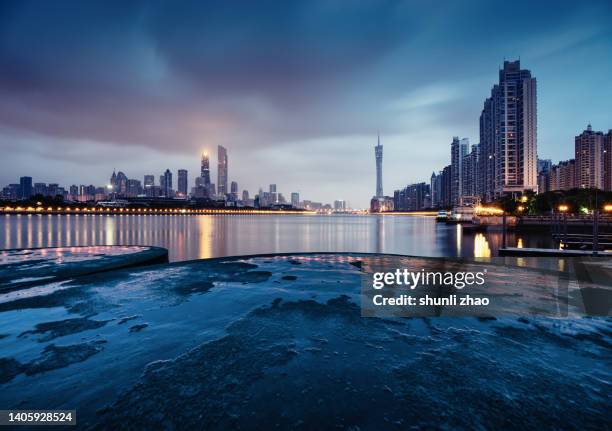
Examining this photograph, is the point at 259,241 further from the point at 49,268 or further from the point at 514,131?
the point at 514,131

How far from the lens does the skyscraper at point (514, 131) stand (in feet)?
529

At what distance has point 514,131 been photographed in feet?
545

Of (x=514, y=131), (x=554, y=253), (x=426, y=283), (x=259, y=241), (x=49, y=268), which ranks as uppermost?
(x=514, y=131)

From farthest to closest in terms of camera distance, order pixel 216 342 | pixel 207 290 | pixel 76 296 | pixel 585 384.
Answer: pixel 207 290 → pixel 76 296 → pixel 216 342 → pixel 585 384

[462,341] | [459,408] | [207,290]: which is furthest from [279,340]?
[207,290]

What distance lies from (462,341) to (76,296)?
37.3 feet

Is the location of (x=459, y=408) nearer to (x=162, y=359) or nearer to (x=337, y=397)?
(x=337, y=397)

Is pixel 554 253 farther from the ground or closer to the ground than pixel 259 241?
farther from the ground

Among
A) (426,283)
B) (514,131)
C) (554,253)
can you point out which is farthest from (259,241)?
(514,131)

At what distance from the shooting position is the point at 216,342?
6.28 meters

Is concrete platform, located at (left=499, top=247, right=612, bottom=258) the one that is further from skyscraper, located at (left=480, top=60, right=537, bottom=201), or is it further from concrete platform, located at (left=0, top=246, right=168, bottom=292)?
skyscraper, located at (left=480, top=60, right=537, bottom=201)

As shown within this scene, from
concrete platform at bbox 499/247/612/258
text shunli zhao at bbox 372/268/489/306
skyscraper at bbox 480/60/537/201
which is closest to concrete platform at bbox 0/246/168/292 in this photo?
text shunli zhao at bbox 372/268/489/306

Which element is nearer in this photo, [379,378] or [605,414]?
[605,414]

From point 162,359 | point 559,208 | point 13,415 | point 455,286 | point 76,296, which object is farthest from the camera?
point 559,208
